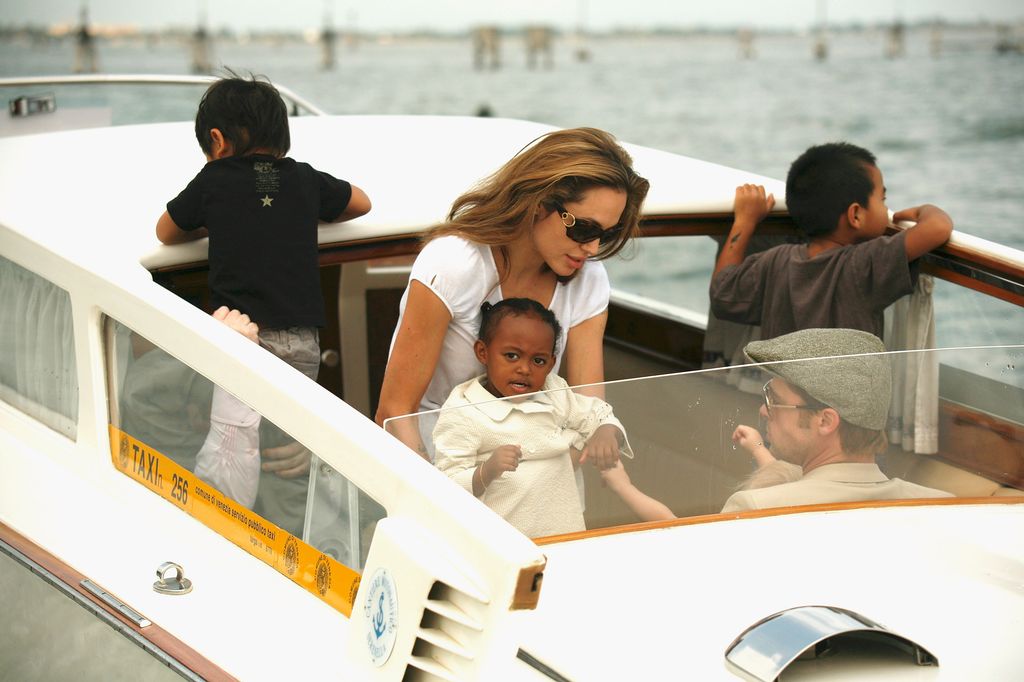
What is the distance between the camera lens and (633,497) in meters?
2.23

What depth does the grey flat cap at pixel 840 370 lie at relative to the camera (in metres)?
2.29

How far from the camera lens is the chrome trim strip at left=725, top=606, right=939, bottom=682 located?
→ 180cm

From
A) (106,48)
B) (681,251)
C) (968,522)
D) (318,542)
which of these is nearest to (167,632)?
(318,542)

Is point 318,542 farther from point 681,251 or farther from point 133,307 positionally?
point 681,251

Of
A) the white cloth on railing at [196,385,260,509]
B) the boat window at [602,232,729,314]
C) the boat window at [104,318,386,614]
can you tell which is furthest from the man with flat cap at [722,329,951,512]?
the boat window at [602,232,729,314]

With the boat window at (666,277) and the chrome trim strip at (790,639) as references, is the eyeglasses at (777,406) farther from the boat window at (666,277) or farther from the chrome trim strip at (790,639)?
the boat window at (666,277)

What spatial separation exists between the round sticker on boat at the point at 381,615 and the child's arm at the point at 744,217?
6.19 ft

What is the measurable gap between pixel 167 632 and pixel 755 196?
207 centimetres

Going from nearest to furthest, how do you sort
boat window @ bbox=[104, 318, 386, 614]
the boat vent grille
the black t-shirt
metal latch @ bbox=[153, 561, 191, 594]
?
the boat vent grille, boat window @ bbox=[104, 318, 386, 614], metal latch @ bbox=[153, 561, 191, 594], the black t-shirt

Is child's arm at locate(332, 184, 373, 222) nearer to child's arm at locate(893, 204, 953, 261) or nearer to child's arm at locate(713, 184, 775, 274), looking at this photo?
child's arm at locate(713, 184, 775, 274)

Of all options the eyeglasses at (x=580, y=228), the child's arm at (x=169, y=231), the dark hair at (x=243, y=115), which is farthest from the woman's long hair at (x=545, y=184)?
the child's arm at (x=169, y=231)

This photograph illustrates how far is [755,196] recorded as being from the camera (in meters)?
3.41

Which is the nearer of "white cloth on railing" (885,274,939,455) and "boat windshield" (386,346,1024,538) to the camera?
"boat windshield" (386,346,1024,538)

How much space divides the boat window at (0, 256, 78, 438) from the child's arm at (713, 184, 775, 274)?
5.82 ft
